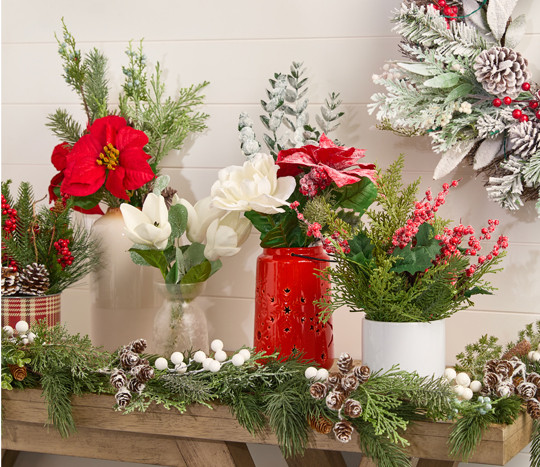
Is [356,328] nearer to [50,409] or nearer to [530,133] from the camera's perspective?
[530,133]

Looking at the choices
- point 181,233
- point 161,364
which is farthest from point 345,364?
point 181,233

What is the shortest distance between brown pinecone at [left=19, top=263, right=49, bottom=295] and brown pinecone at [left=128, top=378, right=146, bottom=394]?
0.89 ft

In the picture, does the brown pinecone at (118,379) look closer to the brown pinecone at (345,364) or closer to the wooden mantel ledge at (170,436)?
the wooden mantel ledge at (170,436)

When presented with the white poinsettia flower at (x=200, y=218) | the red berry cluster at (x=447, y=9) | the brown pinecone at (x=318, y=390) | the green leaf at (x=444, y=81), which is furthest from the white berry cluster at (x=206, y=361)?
the red berry cluster at (x=447, y=9)

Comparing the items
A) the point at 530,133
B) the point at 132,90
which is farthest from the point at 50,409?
the point at 530,133

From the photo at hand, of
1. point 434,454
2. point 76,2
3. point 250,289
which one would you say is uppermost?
point 76,2

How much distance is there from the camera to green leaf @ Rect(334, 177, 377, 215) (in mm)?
957

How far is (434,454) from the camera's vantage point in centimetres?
79

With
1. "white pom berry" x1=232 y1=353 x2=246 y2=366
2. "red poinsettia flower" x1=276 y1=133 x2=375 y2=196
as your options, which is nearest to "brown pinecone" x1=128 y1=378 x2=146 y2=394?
"white pom berry" x1=232 y1=353 x2=246 y2=366

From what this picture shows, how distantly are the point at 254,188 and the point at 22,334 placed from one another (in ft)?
1.32

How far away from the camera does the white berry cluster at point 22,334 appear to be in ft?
3.14

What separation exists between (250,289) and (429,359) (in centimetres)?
48

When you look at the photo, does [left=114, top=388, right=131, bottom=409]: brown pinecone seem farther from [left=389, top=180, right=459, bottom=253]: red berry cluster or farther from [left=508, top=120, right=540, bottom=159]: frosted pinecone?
Result: [left=508, top=120, right=540, bottom=159]: frosted pinecone

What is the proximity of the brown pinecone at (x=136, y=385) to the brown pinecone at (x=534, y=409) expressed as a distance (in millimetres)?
481
